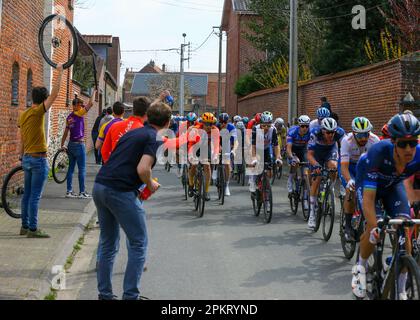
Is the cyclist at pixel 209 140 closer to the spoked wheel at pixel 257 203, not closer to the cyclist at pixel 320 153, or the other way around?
the spoked wheel at pixel 257 203

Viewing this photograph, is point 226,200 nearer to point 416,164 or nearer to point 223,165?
point 223,165

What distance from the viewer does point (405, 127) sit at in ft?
15.6

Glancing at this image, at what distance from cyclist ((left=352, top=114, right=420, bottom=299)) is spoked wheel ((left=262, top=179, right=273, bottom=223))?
5227 mm

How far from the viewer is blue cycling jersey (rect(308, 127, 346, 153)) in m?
9.69

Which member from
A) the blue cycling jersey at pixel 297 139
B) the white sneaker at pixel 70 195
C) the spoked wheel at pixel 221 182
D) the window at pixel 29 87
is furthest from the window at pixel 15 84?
the blue cycling jersey at pixel 297 139

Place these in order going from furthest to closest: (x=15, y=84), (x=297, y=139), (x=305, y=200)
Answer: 1. (x=15, y=84)
2. (x=297, y=139)
3. (x=305, y=200)

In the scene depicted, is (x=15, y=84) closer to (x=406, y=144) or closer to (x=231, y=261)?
(x=231, y=261)

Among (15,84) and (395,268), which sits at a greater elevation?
(15,84)

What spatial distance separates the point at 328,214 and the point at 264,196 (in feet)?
6.65

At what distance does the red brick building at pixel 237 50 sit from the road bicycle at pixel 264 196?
34386 mm

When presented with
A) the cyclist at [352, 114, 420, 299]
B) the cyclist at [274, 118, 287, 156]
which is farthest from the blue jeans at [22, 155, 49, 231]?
the cyclist at [274, 118, 287, 156]

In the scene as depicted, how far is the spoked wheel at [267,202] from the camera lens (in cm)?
1080

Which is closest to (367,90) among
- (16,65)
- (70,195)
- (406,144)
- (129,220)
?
(70,195)
